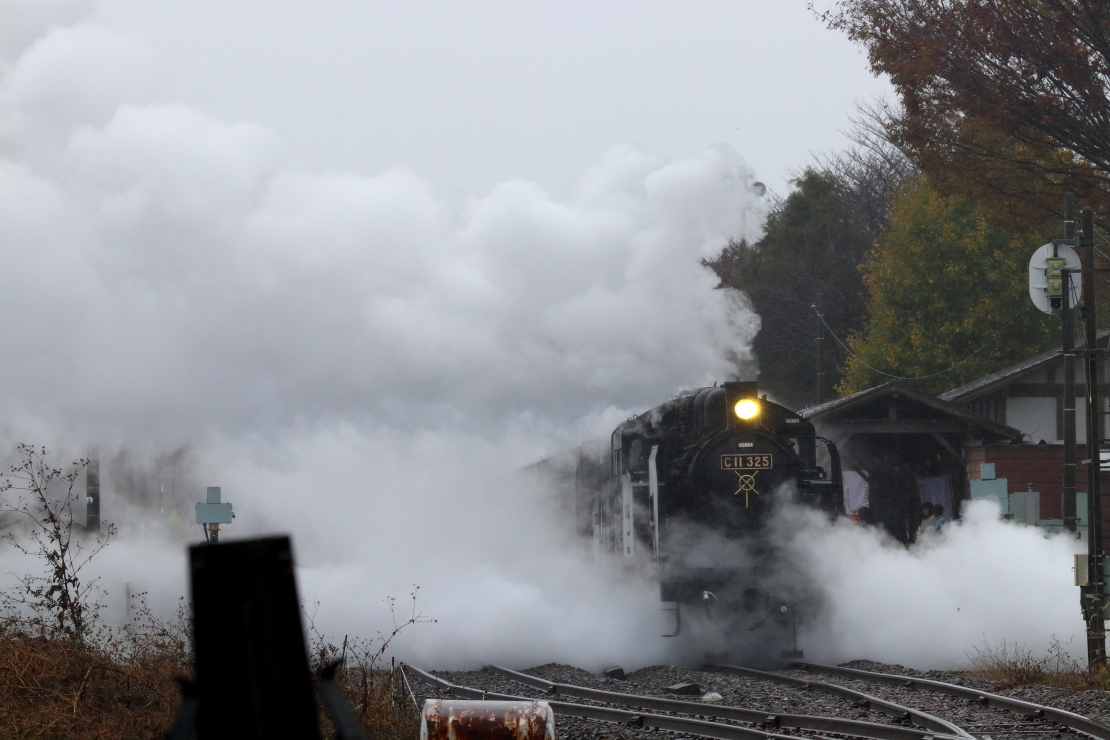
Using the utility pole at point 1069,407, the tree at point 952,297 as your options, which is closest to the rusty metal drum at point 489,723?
the utility pole at point 1069,407

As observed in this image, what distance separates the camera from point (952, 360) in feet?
123

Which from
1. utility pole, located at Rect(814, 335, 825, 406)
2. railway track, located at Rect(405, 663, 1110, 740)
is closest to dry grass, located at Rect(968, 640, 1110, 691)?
railway track, located at Rect(405, 663, 1110, 740)

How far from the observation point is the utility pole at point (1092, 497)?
1330cm

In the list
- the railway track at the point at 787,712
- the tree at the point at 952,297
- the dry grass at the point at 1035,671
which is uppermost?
the tree at the point at 952,297

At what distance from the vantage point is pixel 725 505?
14297 mm

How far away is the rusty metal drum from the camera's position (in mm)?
5965

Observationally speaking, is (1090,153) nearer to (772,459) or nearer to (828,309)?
(772,459)

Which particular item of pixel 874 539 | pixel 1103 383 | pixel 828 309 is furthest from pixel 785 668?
pixel 828 309

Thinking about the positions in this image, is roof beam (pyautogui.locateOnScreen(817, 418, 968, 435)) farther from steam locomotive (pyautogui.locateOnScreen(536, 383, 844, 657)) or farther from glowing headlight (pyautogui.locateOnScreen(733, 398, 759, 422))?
glowing headlight (pyautogui.locateOnScreen(733, 398, 759, 422))

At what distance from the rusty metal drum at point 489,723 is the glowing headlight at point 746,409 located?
27.9 ft

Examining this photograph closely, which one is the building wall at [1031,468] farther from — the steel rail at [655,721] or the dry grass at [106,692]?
the dry grass at [106,692]

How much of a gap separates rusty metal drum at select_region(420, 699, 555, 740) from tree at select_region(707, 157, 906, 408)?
1636 inches

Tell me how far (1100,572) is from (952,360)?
964 inches

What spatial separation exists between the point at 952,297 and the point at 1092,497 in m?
24.0
